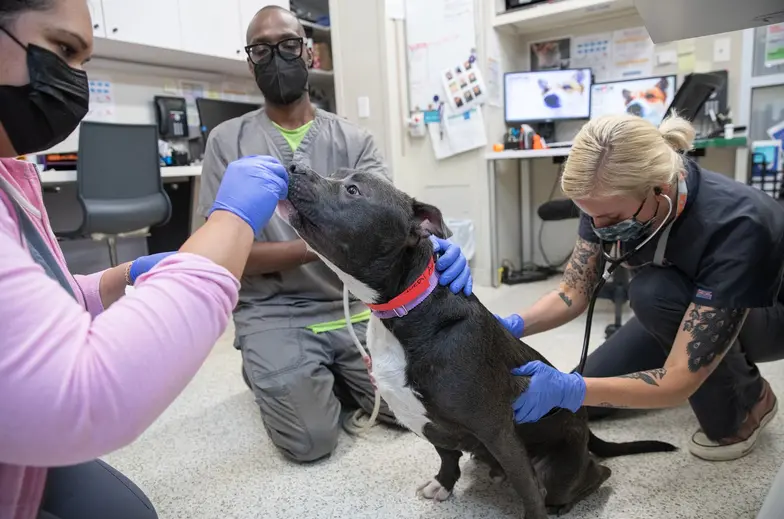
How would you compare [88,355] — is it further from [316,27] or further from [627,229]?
[316,27]

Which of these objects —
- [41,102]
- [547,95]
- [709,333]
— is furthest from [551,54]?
[41,102]

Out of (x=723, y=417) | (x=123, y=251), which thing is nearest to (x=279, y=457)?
(x=723, y=417)

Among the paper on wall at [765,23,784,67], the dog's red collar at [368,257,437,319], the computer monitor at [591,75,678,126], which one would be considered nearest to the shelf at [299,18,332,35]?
the computer monitor at [591,75,678,126]

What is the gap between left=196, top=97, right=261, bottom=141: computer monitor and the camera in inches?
153

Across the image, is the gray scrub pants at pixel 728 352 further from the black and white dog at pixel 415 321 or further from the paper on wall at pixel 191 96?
the paper on wall at pixel 191 96

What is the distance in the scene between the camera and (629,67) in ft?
12.7

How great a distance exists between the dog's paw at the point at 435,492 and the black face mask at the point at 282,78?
1.43 m

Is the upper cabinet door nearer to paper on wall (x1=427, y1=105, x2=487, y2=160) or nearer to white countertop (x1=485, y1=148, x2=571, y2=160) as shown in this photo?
paper on wall (x1=427, y1=105, x2=487, y2=160)

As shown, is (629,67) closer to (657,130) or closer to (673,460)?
(657,130)

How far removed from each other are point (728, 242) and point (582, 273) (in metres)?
0.41

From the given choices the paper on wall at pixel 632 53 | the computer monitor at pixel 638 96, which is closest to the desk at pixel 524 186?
the computer monitor at pixel 638 96

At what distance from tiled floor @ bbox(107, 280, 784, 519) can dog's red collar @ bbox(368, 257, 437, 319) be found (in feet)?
2.03

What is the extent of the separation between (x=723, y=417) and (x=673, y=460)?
19 cm

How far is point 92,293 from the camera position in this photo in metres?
1.12
